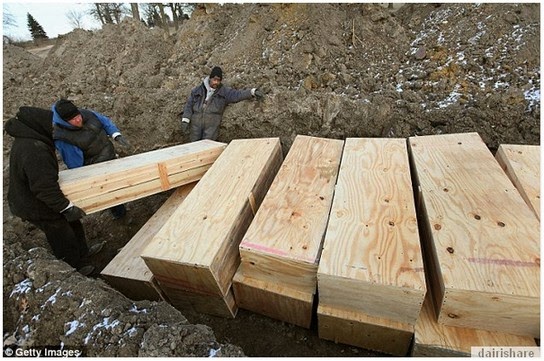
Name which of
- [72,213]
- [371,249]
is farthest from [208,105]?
[371,249]

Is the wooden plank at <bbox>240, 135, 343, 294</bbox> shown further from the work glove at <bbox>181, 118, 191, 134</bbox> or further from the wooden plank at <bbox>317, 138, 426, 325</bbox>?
the work glove at <bbox>181, 118, 191, 134</bbox>

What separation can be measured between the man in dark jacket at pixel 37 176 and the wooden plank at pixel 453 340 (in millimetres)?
3370

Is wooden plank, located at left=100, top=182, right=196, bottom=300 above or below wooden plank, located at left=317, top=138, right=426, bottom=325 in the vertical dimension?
below

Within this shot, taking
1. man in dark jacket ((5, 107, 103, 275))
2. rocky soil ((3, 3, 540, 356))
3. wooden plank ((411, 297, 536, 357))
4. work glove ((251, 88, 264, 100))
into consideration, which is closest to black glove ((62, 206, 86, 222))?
man in dark jacket ((5, 107, 103, 275))

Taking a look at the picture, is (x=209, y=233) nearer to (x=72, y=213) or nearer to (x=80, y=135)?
(x=72, y=213)

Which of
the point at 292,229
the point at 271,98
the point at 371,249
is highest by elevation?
the point at 271,98

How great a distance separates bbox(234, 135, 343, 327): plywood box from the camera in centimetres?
228

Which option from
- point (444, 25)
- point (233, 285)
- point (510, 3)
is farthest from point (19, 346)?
point (510, 3)

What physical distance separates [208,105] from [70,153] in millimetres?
2167

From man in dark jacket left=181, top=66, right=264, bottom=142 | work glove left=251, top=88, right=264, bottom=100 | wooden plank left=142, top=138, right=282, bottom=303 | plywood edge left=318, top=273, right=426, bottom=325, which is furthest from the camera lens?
man in dark jacket left=181, top=66, right=264, bottom=142

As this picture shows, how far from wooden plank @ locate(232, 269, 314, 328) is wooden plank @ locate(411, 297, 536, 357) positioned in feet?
2.65

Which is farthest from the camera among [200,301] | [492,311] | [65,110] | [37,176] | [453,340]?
[65,110]

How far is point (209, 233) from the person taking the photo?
2.50 meters

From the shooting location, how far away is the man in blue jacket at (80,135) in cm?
367
